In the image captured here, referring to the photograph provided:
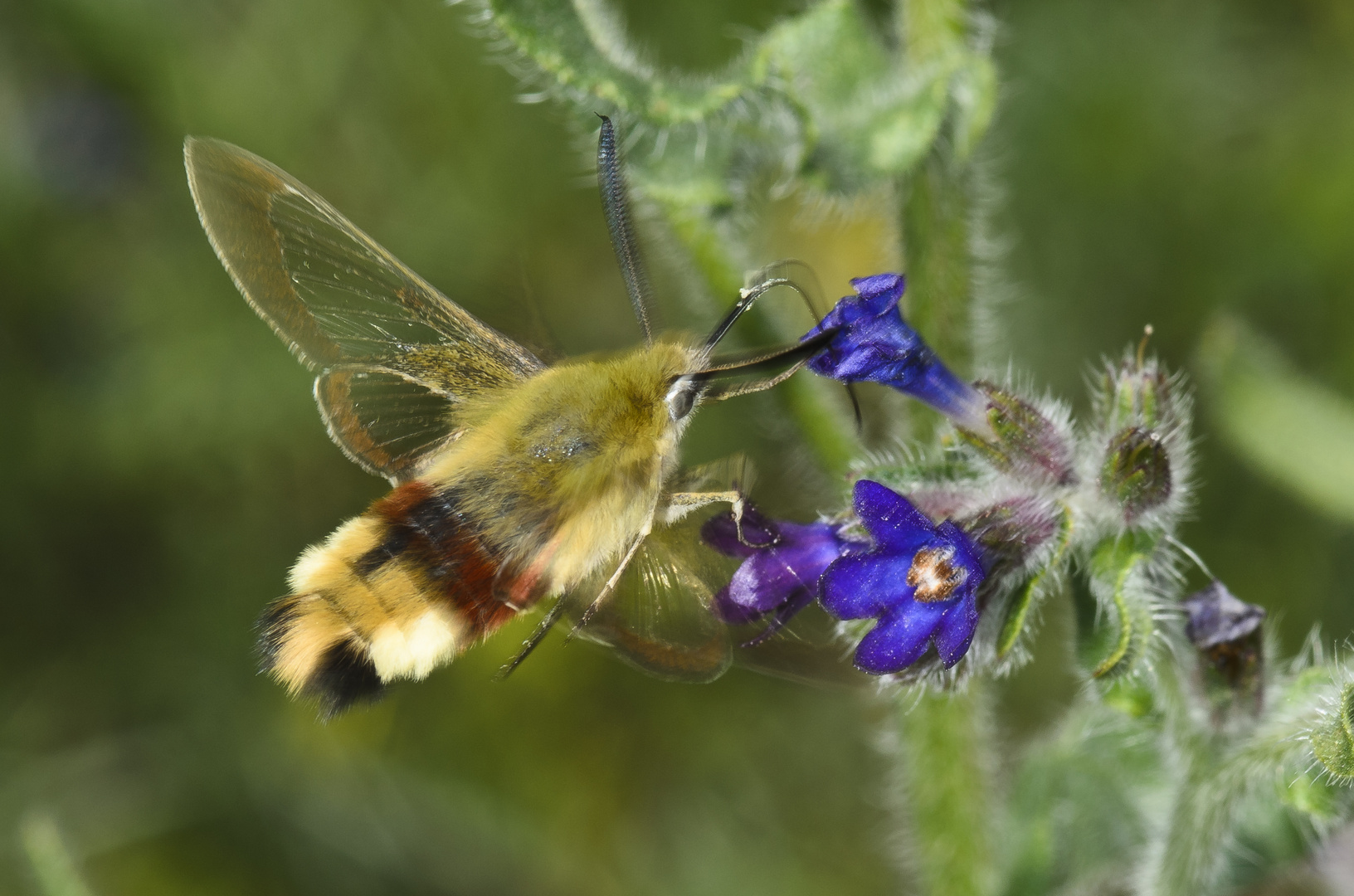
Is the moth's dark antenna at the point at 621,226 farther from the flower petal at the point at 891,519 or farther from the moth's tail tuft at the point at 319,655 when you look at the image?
the moth's tail tuft at the point at 319,655

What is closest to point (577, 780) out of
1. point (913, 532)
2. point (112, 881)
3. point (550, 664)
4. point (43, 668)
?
point (550, 664)

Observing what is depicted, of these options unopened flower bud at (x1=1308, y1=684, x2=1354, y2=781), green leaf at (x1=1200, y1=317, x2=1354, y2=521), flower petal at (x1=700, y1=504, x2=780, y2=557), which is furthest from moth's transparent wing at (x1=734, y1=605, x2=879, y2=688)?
green leaf at (x1=1200, y1=317, x2=1354, y2=521)

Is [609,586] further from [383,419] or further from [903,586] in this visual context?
[383,419]

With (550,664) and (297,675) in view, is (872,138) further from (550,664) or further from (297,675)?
(550,664)

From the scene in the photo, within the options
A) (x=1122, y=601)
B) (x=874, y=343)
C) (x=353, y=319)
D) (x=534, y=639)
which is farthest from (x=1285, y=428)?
(x=353, y=319)

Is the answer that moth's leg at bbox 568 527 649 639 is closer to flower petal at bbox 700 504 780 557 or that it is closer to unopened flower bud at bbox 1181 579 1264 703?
flower petal at bbox 700 504 780 557

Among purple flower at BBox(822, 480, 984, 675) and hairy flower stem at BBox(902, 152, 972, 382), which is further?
hairy flower stem at BBox(902, 152, 972, 382)

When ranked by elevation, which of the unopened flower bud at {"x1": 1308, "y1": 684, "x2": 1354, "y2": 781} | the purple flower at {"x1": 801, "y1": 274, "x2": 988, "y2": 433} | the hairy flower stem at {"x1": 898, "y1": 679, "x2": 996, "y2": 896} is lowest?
the hairy flower stem at {"x1": 898, "y1": 679, "x2": 996, "y2": 896}
